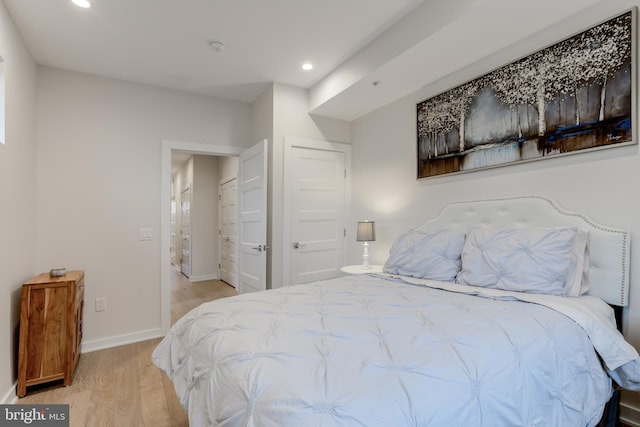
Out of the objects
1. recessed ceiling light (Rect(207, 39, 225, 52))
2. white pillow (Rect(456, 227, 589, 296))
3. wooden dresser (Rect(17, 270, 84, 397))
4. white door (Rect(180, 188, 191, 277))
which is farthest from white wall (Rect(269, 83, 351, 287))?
Result: white door (Rect(180, 188, 191, 277))

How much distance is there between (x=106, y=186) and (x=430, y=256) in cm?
312

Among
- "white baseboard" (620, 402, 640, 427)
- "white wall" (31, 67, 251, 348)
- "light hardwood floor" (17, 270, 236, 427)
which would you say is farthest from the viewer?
"white wall" (31, 67, 251, 348)

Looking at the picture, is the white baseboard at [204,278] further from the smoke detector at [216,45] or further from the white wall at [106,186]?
the smoke detector at [216,45]

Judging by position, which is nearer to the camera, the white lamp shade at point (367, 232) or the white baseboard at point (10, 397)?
the white baseboard at point (10, 397)

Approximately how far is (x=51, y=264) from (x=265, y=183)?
2.09 m

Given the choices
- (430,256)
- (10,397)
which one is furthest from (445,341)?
(10,397)

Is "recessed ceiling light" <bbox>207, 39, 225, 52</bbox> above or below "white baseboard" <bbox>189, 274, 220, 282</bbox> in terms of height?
above

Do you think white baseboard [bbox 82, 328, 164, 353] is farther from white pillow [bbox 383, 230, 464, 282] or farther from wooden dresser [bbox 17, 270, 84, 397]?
white pillow [bbox 383, 230, 464, 282]

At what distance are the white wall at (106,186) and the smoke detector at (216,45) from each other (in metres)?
1.10

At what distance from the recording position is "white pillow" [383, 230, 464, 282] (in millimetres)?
2227

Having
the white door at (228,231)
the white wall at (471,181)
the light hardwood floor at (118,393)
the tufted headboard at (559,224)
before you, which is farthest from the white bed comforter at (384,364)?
the white door at (228,231)

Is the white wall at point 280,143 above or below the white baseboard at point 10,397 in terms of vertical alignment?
above

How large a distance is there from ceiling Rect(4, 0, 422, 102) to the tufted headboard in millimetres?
1541

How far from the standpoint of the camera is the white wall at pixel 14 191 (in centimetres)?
204
